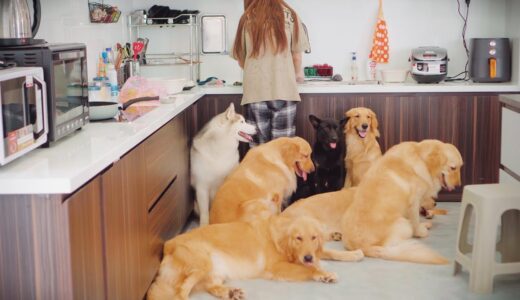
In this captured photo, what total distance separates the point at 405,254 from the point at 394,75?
5.67ft

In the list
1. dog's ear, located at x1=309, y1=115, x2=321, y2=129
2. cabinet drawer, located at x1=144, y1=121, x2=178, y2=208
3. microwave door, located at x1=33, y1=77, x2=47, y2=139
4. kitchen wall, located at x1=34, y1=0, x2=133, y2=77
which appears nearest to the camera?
microwave door, located at x1=33, y1=77, x2=47, y2=139

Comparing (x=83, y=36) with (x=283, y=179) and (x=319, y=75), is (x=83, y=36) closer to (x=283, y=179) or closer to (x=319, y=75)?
(x=283, y=179)

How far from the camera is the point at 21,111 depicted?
2.16 m

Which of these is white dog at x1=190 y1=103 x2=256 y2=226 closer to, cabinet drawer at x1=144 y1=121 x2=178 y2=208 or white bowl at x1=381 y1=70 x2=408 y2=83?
cabinet drawer at x1=144 y1=121 x2=178 y2=208

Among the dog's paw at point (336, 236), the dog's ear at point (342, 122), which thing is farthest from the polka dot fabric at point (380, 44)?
the dog's paw at point (336, 236)

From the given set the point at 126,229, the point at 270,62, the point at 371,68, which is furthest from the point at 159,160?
the point at 371,68

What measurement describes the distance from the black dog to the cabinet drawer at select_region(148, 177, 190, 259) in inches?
38.0

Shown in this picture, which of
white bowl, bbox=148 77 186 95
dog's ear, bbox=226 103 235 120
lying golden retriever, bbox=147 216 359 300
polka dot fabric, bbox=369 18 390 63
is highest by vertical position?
polka dot fabric, bbox=369 18 390 63

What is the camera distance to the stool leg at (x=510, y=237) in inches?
132

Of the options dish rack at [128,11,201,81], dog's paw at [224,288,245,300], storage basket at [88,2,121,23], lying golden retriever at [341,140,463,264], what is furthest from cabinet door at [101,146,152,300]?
dish rack at [128,11,201,81]

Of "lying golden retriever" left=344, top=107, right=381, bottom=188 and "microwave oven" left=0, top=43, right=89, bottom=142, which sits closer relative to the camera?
"microwave oven" left=0, top=43, right=89, bottom=142

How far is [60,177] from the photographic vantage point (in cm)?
194

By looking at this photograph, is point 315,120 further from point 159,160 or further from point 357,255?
point 159,160

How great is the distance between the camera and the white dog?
421 cm
